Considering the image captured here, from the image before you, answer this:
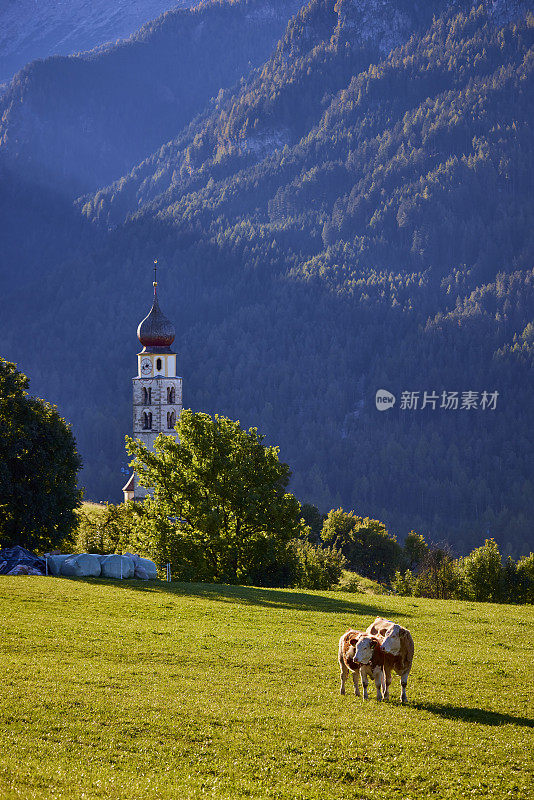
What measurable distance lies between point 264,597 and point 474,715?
2315cm

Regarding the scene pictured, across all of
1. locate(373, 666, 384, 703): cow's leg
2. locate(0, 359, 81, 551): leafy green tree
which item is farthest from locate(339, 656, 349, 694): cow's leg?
locate(0, 359, 81, 551): leafy green tree

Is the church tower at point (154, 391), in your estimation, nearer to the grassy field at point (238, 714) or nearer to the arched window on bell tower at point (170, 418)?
the arched window on bell tower at point (170, 418)

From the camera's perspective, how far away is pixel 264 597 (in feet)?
149

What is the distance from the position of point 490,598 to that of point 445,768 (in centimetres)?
5641

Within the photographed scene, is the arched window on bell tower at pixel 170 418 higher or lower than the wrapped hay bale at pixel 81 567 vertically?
higher

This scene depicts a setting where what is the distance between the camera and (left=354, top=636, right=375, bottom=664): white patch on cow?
76.6 feet

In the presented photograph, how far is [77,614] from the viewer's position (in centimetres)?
3506

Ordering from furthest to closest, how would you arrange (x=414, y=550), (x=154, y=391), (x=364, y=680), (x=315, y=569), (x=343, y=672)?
1. (x=154, y=391)
2. (x=414, y=550)
3. (x=315, y=569)
4. (x=343, y=672)
5. (x=364, y=680)

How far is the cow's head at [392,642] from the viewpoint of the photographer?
23.4 meters

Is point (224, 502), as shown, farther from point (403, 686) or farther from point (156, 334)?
point (156, 334)

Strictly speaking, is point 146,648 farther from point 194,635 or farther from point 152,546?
point 152,546

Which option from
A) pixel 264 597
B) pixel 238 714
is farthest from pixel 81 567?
pixel 238 714

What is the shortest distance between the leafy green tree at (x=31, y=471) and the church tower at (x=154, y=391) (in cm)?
6890

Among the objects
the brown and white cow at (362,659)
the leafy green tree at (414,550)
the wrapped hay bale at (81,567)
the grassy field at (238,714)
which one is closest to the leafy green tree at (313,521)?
the leafy green tree at (414,550)
